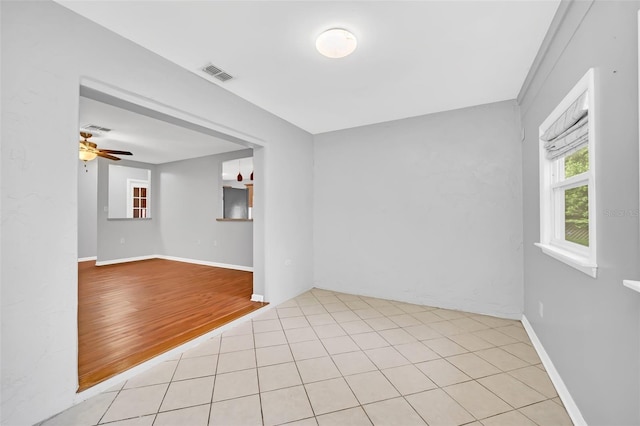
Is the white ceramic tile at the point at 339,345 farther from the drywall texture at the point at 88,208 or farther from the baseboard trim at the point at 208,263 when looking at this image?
the drywall texture at the point at 88,208

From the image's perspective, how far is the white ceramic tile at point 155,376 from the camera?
1838 millimetres

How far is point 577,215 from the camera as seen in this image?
1784mm

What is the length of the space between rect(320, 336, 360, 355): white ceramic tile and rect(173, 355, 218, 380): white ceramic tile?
960mm

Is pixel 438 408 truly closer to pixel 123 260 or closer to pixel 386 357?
pixel 386 357

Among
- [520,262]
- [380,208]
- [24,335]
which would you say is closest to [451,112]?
[380,208]

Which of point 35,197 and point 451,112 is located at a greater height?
point 451,112

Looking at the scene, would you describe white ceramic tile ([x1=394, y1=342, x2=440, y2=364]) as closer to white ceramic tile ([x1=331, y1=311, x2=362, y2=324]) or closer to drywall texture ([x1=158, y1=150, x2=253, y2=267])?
white ceramic tile ([x1=331, y1=311, x2=362, y2=324])

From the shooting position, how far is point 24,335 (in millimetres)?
1418

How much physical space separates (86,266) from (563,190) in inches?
311

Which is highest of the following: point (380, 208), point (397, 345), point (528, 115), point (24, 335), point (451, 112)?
point (451, 112)

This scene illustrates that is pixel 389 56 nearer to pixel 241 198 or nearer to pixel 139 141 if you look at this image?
pixel 139 141

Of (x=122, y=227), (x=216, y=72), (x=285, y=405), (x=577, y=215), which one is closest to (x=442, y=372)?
(x=285, y=405)

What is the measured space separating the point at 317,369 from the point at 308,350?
30 centimetres

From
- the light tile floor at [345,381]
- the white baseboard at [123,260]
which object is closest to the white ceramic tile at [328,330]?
the light tile floor at [345,381]
